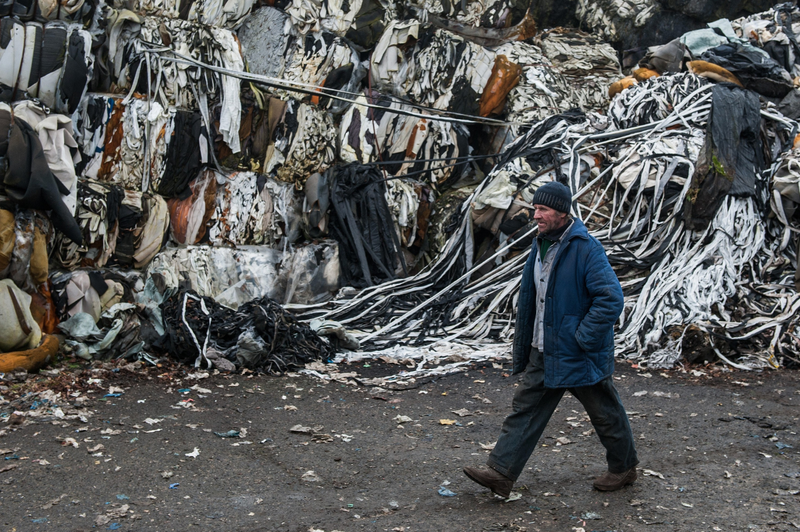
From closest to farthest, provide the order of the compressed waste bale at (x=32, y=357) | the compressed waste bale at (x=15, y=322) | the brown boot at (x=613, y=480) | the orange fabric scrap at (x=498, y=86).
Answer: the brown boot at (x=613, y=480) → the compressed waste bale at (x=32, y=357) → the compressed waste bale at (x=15, y=322) → the orange fabric scrap at (x=498, y=86)

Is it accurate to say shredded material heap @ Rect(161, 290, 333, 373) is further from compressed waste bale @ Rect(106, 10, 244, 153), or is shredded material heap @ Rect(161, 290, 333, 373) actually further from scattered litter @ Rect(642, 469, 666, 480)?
scattered litter @ Rect(642, 469, 666, 480)

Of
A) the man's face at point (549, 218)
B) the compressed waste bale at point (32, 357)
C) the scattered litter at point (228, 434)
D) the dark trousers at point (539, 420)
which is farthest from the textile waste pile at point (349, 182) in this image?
the man's face at point (549, 218)

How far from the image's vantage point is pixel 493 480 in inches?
145

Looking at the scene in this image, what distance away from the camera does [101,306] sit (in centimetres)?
667

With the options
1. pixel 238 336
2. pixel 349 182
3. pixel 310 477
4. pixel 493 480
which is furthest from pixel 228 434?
pixel 349 182

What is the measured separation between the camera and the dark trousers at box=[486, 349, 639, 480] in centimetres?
368

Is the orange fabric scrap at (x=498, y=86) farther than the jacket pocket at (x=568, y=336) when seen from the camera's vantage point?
Yes

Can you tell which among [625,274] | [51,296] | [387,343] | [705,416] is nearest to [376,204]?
[387,343]

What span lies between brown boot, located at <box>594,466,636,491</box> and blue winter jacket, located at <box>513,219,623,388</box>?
584 millimetres

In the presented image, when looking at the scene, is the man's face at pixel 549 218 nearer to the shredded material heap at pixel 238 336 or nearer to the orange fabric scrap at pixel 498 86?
the shredded material heap at pixel 238 336

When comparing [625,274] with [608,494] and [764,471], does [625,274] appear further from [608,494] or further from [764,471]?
[608,494]

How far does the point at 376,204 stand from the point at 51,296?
3.59 metres

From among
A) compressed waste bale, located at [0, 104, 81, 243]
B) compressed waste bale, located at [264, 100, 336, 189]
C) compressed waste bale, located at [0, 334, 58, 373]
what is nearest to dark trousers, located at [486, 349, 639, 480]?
compressed waste bale, located at [0, 334, 58, 373]

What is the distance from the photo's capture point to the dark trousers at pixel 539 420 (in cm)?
368
